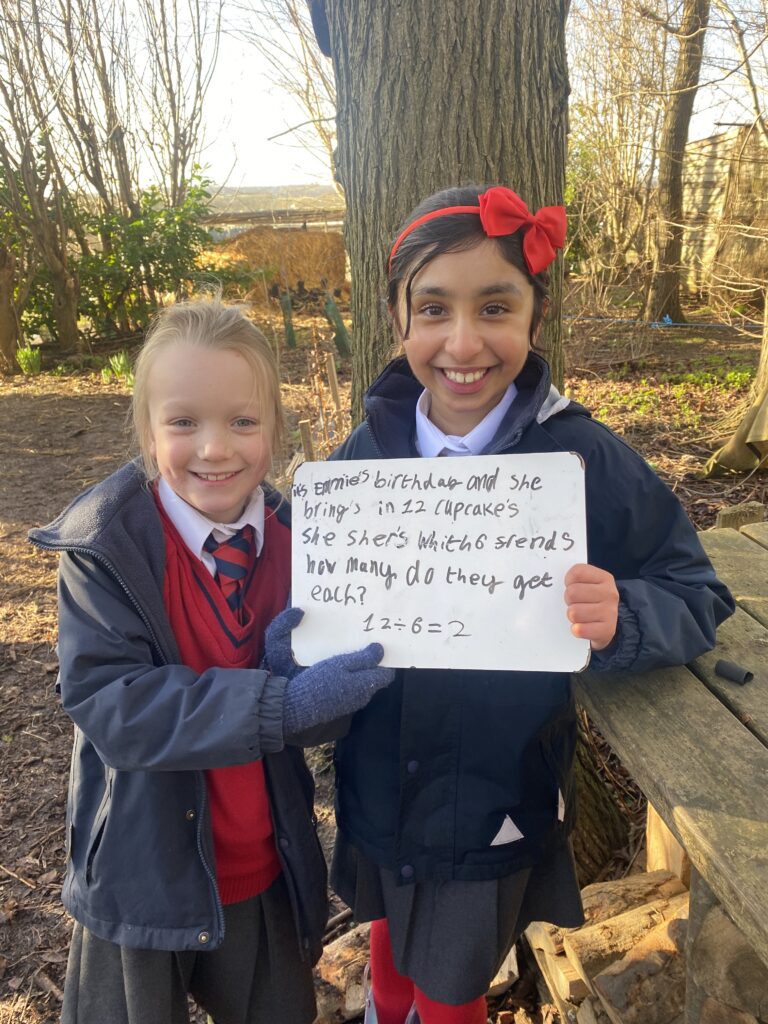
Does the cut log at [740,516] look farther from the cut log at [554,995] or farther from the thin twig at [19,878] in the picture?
the thin twig at [19,878]

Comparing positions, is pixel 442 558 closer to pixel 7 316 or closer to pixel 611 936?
pixel 611 936

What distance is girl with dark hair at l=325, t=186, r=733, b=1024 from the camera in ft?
4.44

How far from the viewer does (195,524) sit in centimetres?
144

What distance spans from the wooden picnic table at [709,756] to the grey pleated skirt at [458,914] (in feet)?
0.96

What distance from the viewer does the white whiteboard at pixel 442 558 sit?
4.05 ft

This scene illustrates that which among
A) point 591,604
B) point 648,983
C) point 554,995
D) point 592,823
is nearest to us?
point 591,604

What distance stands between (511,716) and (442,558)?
1.18ft

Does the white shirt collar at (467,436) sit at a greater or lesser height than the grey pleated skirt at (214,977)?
greater

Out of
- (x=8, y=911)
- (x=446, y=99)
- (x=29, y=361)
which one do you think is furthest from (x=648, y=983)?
(x=29, y=361)

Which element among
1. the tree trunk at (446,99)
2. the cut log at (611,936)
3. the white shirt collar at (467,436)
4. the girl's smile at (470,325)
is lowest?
the cut log at (611,936)

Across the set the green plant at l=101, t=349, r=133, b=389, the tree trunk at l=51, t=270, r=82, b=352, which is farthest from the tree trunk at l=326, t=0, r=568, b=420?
the tree trunk at l=51, t=270, r=82, b=352

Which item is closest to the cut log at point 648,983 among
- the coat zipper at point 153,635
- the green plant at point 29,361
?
the coat zipper at point 153,635

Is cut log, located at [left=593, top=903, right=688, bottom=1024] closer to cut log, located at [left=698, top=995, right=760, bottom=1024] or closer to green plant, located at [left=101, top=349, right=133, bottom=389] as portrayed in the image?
cut log, located at [left=698, top=995, right=760, bottom=1024]

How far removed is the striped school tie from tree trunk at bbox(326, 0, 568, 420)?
1157 millimetres
